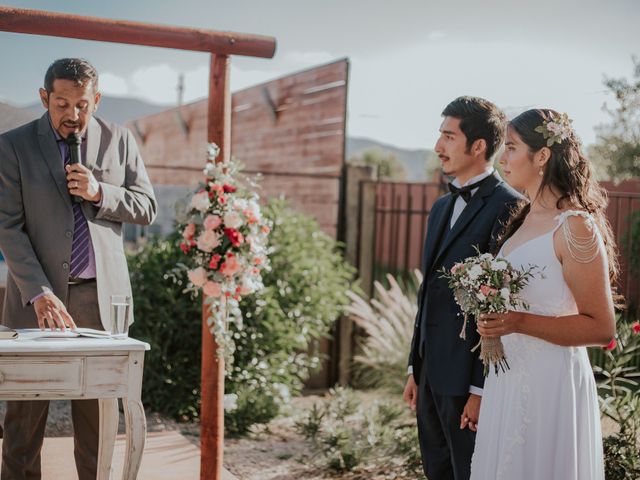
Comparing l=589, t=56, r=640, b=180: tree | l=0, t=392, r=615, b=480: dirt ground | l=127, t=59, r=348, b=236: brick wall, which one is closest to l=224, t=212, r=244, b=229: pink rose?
l=0, t=392, r=615, b=480: dirt ground

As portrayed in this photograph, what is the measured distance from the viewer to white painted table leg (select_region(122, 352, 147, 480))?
3.04 meters

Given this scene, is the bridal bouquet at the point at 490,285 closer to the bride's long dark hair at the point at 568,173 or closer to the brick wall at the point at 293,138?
the bride's long dark hair at the point at 568,173

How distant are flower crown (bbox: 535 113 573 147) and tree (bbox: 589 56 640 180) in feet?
22.5

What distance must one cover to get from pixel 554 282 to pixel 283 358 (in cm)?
389

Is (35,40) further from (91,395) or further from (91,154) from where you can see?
(91,395)

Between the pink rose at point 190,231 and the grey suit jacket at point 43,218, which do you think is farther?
the pink rose at point 190,231

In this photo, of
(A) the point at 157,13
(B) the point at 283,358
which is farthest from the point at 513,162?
(A) the point at 157,13

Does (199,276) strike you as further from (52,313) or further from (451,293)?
(451,293)

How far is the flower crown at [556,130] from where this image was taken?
9.08ft

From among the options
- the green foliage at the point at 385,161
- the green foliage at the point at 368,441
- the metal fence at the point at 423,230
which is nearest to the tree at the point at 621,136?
the metal fence at the point at 423,230

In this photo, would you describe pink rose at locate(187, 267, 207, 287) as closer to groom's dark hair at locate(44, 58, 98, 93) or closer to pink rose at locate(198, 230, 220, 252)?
pink rose at locate(198, 230, 220, 252)

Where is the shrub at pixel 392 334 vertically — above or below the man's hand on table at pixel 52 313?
below

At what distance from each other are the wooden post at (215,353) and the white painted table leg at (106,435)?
928mm

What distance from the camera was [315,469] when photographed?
5016mm
